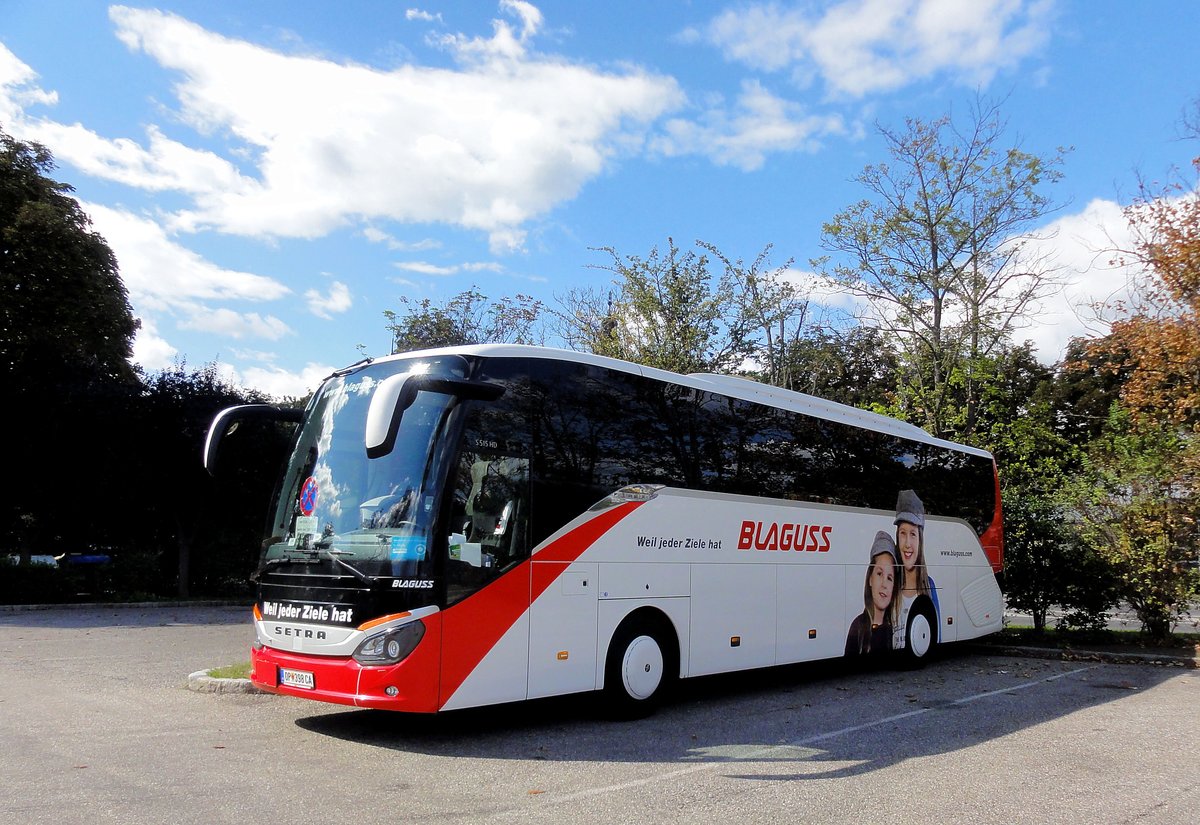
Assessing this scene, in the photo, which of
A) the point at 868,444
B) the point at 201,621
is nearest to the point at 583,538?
the point at 868,444

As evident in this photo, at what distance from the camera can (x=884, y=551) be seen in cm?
1293

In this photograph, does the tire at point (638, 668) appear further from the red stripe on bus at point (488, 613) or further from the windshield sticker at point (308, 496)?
the windshield sticker at point (308, 496)

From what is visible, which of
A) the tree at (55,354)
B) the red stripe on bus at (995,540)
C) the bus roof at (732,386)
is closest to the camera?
→ the bus roof at (732,386)

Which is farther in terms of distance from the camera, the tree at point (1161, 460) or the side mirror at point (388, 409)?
the tree at point (1161, 460)

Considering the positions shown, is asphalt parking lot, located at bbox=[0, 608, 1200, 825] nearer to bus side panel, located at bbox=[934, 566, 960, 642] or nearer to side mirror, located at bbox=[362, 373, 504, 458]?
bus side panel, located at bbox=[934, 566, 960, 642]

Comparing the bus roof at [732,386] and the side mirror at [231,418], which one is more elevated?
the bus roof at [732,386]

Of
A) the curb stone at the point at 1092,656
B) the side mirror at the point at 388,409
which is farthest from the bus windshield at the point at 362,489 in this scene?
the curb stone at the point at 1092,656

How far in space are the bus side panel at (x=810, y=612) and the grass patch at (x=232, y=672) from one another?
6.33 m

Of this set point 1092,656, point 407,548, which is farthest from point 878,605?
point 407,548

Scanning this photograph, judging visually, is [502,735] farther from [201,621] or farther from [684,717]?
[201,621]

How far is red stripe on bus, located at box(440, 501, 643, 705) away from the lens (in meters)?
7.41

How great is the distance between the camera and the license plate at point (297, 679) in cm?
754

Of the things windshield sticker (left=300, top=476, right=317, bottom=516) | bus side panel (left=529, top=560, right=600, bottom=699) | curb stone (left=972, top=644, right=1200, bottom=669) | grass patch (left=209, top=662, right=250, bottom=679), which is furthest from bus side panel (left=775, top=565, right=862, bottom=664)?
grass patch (left=209, top=662, right=250, bottom=679)

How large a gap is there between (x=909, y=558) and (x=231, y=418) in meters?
9.73
